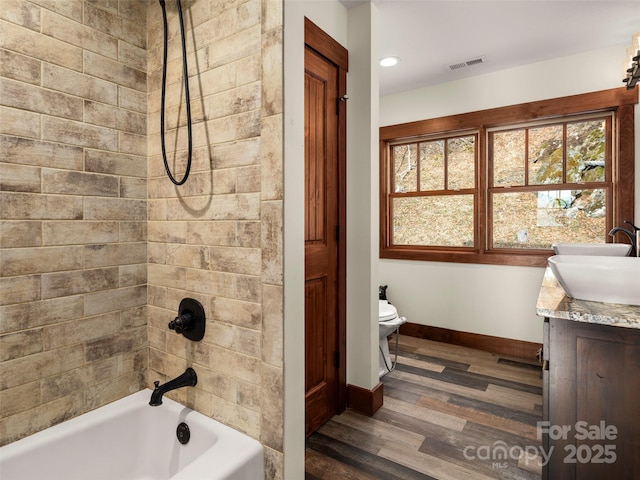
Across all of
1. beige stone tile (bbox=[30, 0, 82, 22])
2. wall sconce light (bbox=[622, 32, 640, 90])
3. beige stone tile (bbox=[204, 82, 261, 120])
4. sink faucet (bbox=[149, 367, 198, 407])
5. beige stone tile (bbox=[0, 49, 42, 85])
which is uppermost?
wall sconce light (bbox=[622, 32, 640, 90])

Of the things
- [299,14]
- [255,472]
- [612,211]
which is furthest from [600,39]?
[255,472]

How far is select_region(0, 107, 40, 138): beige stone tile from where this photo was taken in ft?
3.73

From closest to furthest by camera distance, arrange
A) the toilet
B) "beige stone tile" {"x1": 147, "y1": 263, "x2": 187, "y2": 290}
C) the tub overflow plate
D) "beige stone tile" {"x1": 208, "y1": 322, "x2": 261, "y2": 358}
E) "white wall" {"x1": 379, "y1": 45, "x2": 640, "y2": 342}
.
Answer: "beige stone tile" {"x1": 208, "y1": 322, "x2": 261, "y2": 358}, the tub overflow plate, "beige stone tile" {"x1": 147, "y1": 263, "x2": 187, "y2": 290}, the toilet, "white wall" {"x1": 379, "y1": 45, "x2": 640, "y2": 342}

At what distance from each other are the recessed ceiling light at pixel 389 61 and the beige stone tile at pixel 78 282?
2710 mm

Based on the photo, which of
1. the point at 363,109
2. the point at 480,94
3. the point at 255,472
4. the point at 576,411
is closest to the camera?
the point at 255,472

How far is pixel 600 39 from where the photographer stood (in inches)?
108

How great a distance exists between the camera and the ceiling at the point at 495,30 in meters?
2.34

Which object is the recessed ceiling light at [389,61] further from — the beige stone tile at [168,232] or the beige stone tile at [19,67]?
the beige stone tile at [19,67]

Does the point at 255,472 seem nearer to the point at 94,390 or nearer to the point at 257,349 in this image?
the point at 257,349

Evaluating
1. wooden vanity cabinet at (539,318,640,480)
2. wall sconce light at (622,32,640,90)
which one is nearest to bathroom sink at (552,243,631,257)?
wall sconce light at (622,32,640,90)

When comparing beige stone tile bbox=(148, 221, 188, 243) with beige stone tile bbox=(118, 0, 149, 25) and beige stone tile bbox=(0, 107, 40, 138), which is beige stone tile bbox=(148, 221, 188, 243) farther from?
beige stone tile bbox=(118, 0, 149, 25)

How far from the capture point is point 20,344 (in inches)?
46.8

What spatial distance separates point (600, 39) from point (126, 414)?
390 centimetres

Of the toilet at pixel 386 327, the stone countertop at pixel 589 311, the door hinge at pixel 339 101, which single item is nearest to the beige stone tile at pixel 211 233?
the stone countertop at pixel 589 311
